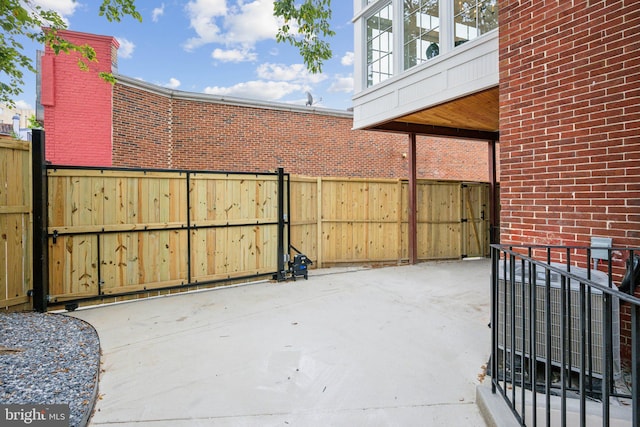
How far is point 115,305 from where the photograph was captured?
4.73 m

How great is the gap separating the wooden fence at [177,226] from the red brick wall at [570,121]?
3.91 metres

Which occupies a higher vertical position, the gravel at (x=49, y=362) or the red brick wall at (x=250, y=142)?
the red brick wall at (x=250, y=142)

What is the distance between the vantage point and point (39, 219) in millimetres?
4184

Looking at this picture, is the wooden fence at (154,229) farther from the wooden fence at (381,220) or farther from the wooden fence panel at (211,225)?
the wooden fence at (381,220)

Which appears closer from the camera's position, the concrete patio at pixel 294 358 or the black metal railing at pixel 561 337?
the black metal railing at pixel 561 337

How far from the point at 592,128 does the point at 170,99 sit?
962 cm

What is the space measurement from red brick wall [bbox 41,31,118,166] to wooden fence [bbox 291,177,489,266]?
5.34 metres

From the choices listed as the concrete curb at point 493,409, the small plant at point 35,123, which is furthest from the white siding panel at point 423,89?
the small plant at point 35,123

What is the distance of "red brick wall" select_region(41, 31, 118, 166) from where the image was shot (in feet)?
27.3

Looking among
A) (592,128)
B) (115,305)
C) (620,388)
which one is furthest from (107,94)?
(620,388)

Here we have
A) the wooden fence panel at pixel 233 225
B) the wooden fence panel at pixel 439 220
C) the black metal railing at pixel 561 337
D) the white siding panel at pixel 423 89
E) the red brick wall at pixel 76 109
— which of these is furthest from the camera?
the red brick wall at pixel 76 109

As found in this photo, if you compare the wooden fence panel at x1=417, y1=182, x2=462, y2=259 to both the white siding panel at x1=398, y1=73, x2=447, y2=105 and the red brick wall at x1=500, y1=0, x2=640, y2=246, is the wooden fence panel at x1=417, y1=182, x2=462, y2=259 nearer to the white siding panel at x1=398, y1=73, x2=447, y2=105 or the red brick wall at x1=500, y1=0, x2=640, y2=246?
the white siding panel at x1=398, y1=73, x2=447, y2=105

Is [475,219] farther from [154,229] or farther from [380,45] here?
[154,229]

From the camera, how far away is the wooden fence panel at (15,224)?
3.96 metres
